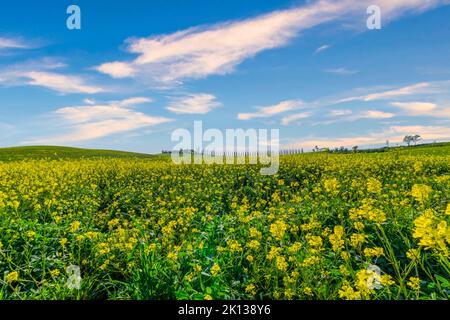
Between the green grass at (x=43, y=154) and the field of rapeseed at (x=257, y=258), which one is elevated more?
the green grass at (x=43, y=154)

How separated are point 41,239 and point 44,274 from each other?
4.93ft

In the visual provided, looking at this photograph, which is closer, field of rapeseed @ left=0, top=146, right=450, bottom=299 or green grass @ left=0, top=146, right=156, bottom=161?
field of rapeseed @ left=0, top=146, right=450, bottom=299

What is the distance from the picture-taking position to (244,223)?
21.3ft

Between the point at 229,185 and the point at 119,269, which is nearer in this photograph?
the point at 119,269

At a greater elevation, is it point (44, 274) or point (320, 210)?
point (320, 210)

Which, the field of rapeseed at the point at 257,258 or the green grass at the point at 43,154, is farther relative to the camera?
the green grass at the point at 43,154

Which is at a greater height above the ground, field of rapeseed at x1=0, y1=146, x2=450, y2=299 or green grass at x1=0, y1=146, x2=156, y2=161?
green grass at x1=0, y1=146, x2=156, y2=161

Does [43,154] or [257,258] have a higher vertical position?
[43,154]
